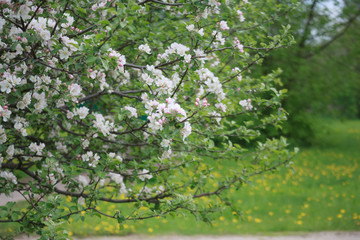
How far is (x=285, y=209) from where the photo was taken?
680 centimetres

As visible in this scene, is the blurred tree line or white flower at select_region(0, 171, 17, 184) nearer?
white flower at select_region(0, 171, 17, 184)

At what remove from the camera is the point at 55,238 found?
2.47 meters

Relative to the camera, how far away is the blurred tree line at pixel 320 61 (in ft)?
40.5

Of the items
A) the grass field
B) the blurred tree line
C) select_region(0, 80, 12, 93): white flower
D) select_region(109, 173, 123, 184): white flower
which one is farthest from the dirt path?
the blurred tree line

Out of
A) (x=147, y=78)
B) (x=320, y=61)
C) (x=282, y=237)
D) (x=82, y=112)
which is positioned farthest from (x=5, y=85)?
(x=320, y=61)

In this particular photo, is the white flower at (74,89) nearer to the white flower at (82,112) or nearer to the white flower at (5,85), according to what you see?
the white flower at (82,112)

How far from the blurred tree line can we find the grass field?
2.27 meters

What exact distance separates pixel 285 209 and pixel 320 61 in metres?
7.98

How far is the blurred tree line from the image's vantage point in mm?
12352

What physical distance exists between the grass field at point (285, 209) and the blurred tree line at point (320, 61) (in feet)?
7.44

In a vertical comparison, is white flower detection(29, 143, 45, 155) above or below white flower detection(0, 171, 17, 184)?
above

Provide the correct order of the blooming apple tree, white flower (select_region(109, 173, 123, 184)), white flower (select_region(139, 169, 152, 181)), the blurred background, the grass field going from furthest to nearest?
the blurred background → the grass field → white flower (select_region(109, 173, 123, 184)) → white flower (select_region(139, 169, 152, 181)) → the blooming apple tree

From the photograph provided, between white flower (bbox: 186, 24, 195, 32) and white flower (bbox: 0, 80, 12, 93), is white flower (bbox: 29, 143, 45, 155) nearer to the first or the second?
→ white flower (bbox: 0, 80, 12, 93)

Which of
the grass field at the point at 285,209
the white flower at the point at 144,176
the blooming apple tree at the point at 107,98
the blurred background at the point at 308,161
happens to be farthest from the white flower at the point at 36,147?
the blurred background at the point at 308,161
